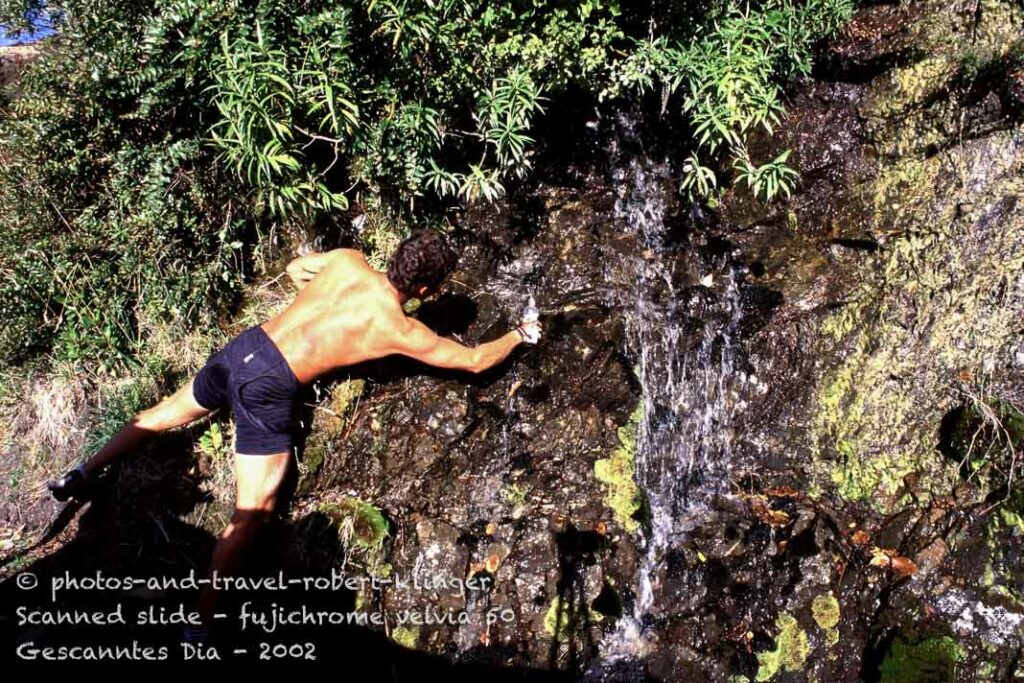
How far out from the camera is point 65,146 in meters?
4.53

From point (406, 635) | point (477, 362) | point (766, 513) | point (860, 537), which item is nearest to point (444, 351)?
point (477, 362)

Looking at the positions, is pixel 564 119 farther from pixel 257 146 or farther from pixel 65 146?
pixel 65 146

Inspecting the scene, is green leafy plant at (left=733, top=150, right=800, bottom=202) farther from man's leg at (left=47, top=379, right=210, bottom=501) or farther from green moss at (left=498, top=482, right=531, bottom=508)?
man's leg at (left=47, top=379, right=210, bottom=501)

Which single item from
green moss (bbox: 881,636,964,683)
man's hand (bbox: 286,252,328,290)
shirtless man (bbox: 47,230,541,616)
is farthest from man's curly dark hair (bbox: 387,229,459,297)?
green moss (bbox: 881,636,964,683)

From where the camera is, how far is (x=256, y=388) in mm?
3783

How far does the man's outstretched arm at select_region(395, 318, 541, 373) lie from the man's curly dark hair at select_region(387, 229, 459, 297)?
0.20 metres

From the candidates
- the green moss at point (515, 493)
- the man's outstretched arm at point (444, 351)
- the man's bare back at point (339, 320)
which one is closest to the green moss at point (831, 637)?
the green moss at point (515, 493)

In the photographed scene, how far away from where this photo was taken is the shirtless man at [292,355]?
Answer: 374cm

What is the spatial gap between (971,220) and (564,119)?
2.48m

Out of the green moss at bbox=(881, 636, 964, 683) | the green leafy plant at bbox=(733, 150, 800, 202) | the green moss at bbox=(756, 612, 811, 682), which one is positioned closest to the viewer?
the green moss at bbox=(881, 636, 964, 683)

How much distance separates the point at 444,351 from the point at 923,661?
2854 mm

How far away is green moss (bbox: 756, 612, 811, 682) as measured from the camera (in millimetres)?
3715

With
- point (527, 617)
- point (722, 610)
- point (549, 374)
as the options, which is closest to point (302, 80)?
point (549, 374)

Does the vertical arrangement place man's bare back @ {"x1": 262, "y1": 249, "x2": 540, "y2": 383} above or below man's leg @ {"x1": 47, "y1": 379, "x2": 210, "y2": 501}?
above
